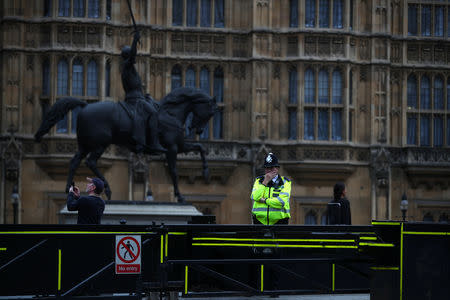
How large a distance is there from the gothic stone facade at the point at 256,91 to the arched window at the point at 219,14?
4cm

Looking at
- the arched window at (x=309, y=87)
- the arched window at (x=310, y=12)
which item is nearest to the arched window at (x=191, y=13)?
the arched window at (x=310, y=12)

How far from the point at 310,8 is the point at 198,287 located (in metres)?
24.5

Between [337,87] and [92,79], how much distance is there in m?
8.99

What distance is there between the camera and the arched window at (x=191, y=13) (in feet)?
112

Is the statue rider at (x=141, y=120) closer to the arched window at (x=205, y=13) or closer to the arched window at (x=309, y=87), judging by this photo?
the arched window at (x=205, y=13)

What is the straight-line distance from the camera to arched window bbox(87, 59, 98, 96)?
33000mm

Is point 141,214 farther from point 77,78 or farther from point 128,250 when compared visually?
point 77,78

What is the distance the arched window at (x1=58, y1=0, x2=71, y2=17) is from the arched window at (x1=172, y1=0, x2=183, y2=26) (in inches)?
152

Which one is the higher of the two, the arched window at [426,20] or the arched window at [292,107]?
the arched window at [426,20]

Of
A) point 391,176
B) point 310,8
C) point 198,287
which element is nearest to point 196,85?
point 310,8

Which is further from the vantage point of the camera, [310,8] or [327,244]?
[310,8]

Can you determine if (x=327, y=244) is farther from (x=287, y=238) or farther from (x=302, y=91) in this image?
(x=302, y=91)

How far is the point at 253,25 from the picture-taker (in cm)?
3397

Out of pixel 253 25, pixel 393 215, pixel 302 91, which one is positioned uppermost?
pixel 253 25
